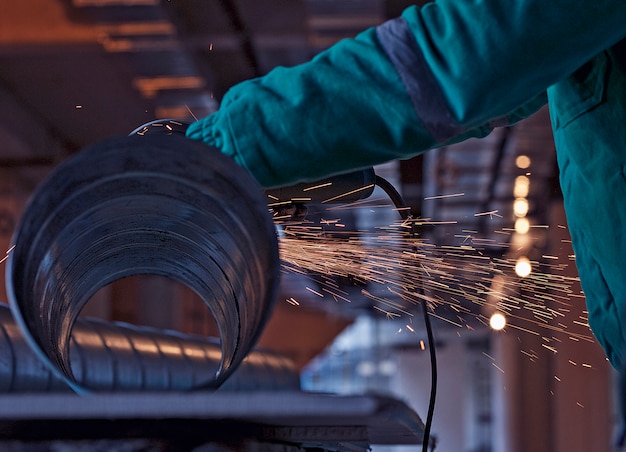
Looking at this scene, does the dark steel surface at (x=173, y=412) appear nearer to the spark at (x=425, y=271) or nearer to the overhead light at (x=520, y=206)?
the spark at (x=425, y=271)

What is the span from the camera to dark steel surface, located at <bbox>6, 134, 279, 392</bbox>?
937 millimetres

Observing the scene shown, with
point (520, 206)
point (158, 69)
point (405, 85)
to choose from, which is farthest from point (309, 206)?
point (520, 206)

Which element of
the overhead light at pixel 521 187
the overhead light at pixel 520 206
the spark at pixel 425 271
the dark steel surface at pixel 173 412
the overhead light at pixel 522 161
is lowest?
the dark steel surface at pixel 173 412

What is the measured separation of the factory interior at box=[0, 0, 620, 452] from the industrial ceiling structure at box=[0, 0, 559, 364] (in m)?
0.01

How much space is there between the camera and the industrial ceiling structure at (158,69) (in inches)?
179

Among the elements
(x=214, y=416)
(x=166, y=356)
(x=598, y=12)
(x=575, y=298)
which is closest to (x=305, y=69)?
(x=598, y=12)

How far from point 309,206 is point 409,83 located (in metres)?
0.51

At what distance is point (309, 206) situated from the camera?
1.49 m

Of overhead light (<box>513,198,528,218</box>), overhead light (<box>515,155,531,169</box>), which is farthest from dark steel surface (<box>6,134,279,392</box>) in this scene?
overhead light (<box>513,198,528,218</box>)

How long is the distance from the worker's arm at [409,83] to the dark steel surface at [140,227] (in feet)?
0.25

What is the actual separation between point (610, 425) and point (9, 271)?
27.9 feet

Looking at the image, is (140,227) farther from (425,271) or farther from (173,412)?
(425,271)

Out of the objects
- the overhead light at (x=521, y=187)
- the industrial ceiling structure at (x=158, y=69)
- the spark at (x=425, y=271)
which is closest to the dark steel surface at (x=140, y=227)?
the spark at (x=425, y=271)

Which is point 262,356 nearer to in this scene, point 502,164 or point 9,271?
point 9,271
